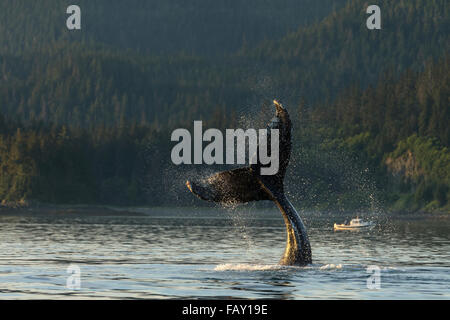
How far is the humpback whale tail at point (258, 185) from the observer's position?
146 ft

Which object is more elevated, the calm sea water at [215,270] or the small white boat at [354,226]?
the calm sea water at [215,270]

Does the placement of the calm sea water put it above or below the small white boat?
above

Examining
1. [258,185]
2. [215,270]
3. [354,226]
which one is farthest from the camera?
[354,226]

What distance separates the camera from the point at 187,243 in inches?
3398

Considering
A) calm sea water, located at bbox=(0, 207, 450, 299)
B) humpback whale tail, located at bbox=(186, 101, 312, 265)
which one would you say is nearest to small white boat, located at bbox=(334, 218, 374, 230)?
calm sea water, located at bbox=(0, 207, 450, 299)

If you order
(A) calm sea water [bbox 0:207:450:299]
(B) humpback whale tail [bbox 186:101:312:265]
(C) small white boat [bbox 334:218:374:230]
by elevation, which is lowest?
(C) small white boat [bbox 334:218:374:230]

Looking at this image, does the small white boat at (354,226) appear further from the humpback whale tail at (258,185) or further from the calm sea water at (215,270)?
the humpback whale tail at (258,185)

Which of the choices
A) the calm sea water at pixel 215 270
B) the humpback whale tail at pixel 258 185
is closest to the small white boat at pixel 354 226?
the calm sea water at pixel 215 270

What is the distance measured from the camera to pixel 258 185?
46.0 m

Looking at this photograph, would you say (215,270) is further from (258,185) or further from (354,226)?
(354,226)

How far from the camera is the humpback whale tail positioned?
44.5 meters

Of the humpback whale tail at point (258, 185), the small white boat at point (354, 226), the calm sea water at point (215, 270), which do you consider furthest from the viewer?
the small white boat at point (354, 226)

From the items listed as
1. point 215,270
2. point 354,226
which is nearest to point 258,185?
point 215,270

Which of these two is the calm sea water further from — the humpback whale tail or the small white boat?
the small white boat
